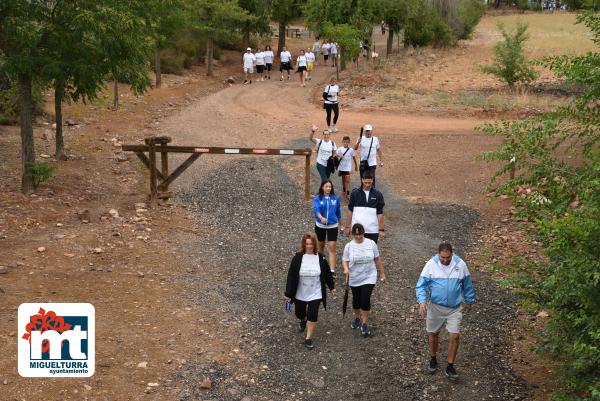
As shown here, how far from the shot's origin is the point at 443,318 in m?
7.79

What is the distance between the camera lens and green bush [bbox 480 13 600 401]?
5.57 metres

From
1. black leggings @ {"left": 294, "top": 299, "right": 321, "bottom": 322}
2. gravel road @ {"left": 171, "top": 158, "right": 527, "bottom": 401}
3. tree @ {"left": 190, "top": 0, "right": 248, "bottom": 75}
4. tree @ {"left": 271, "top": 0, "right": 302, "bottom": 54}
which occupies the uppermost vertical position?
tree @ {"left": 271, "top": 0, "right": 302, "bottom": 54}

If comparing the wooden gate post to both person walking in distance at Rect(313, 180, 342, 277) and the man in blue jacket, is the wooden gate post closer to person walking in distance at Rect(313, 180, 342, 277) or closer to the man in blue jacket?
person walking in distance at Rect(313, 180, 342, 277)

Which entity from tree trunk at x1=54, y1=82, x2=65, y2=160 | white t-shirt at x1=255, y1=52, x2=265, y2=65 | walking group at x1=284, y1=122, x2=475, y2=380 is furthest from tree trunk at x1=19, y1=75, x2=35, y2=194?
white t-shirt at x1=255, y1=52, x2=265, y2=65

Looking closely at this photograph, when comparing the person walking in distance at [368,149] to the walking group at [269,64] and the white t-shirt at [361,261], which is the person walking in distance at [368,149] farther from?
the walking group at [269,64]

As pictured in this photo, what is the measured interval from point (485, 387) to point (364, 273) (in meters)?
1.96

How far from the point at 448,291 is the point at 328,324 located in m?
2.09

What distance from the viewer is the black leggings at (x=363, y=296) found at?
8.60 m

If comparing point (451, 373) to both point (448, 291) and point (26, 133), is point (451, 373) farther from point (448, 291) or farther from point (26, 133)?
point (26, 133)

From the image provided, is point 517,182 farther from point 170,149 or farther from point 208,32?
point 208,32

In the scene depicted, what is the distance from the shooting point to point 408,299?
32.9 feet

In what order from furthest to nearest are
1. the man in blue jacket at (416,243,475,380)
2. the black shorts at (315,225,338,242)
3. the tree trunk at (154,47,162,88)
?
the tree trunk at (154,47,162,88) < the black shorts at (315,225,338,242) < the man in blue jacket at (416,243,475,380)

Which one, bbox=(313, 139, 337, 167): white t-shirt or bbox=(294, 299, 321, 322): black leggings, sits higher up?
bbox=(313, 139, 337, 167): white t-shirt

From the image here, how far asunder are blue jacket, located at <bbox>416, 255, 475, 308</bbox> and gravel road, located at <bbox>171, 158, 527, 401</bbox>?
0.97 meters
